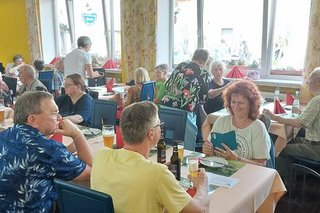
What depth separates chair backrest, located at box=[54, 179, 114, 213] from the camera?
1.38 m

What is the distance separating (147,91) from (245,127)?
101 inches

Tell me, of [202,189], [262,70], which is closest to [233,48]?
[262,70]

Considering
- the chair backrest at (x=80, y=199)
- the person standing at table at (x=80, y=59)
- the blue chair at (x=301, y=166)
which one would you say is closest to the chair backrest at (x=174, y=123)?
the blue chair at (x=301, y=166)

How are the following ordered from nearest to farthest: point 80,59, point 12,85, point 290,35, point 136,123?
point 136,123, point 290,35, point 80,59, point 12,85

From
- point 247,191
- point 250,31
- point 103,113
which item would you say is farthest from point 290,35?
point 247,191

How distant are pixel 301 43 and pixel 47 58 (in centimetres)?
619

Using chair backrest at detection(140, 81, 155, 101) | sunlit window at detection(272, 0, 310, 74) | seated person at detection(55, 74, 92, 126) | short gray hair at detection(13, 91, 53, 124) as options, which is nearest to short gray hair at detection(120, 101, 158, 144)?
short gray hair at detection(13, 91, 53, 124)

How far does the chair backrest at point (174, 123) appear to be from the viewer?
3076mm

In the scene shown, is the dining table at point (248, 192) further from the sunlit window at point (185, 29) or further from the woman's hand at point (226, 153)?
the sunlit window at point (185, 29)

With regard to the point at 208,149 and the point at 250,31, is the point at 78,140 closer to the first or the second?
the point at 208,149

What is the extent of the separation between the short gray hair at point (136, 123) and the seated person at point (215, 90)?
299cm

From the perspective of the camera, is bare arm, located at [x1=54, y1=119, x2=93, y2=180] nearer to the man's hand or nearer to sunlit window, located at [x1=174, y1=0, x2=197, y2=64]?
the man's hand

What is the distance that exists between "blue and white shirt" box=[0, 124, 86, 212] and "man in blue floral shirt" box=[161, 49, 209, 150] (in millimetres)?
2090

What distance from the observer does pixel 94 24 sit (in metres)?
8.02
